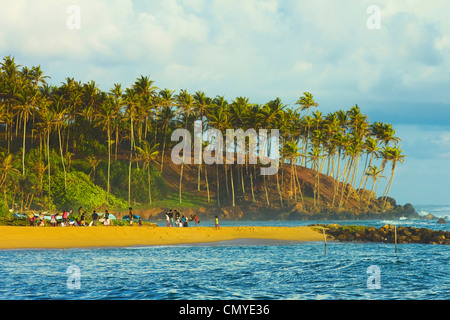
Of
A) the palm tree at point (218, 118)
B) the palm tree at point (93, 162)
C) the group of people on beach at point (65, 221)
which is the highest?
the palm tree at point (218, 118)

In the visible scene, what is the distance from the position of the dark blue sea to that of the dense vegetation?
5931cm

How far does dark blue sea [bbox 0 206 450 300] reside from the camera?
2388 cm

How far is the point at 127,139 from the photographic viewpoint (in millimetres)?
126500

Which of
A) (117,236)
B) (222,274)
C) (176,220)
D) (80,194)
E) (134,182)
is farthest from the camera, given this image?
(134,182)

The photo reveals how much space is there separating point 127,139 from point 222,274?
100333 millimetres

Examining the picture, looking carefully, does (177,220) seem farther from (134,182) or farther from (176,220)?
(134,182)

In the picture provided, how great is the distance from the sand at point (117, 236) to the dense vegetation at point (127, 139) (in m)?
48.5

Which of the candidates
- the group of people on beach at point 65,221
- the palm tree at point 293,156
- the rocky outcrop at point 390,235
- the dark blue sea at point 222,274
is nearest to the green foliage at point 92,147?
the palm tree at point 293,156

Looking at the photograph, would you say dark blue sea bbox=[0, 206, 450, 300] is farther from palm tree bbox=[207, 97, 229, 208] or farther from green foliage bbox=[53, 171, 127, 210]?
palm tree bbox=[207, 97, 229, 208]

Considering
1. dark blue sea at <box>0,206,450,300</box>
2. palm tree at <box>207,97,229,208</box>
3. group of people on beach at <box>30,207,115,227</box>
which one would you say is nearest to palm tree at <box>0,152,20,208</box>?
group of people on beach at <box>30,207,115,227</box>

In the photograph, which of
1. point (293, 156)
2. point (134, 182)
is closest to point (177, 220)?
point (134, 182)

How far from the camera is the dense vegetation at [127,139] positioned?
97875 millimetres

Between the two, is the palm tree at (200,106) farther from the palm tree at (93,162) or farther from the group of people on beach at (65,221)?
the group of people on beach at (65,221)
